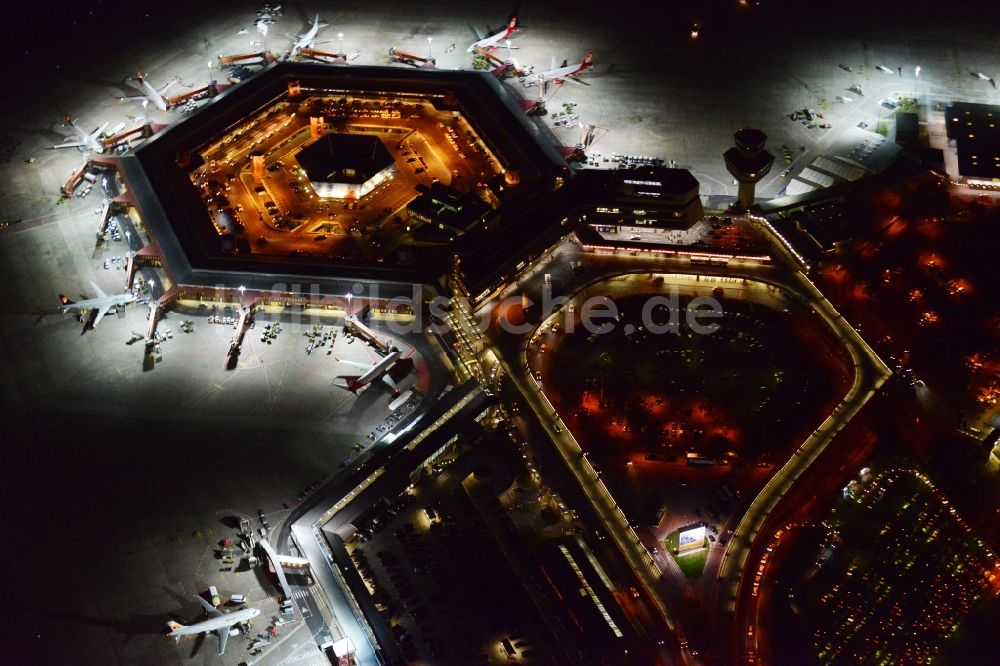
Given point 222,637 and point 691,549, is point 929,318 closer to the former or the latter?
point 691,549

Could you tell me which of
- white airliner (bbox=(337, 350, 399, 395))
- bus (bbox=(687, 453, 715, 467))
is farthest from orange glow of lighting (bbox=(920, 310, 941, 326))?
white airliner (bbox=(337, 350, 399, 395))

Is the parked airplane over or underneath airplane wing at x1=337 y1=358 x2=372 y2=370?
over

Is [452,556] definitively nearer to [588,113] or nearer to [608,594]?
[608,594]

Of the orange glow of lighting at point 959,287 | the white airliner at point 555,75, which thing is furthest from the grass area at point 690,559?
the white airliner at point 555,75

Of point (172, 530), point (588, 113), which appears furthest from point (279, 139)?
point (172, 530)

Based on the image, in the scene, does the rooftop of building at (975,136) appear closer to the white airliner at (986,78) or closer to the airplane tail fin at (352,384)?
the white airliner at (986,78)

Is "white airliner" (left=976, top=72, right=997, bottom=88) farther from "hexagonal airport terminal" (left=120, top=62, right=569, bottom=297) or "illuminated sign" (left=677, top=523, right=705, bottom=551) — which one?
"illuminated sign" (left=677, top=523, right=705, bottom=551)

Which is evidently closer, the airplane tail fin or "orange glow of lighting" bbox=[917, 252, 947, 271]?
the airplane tail fin
